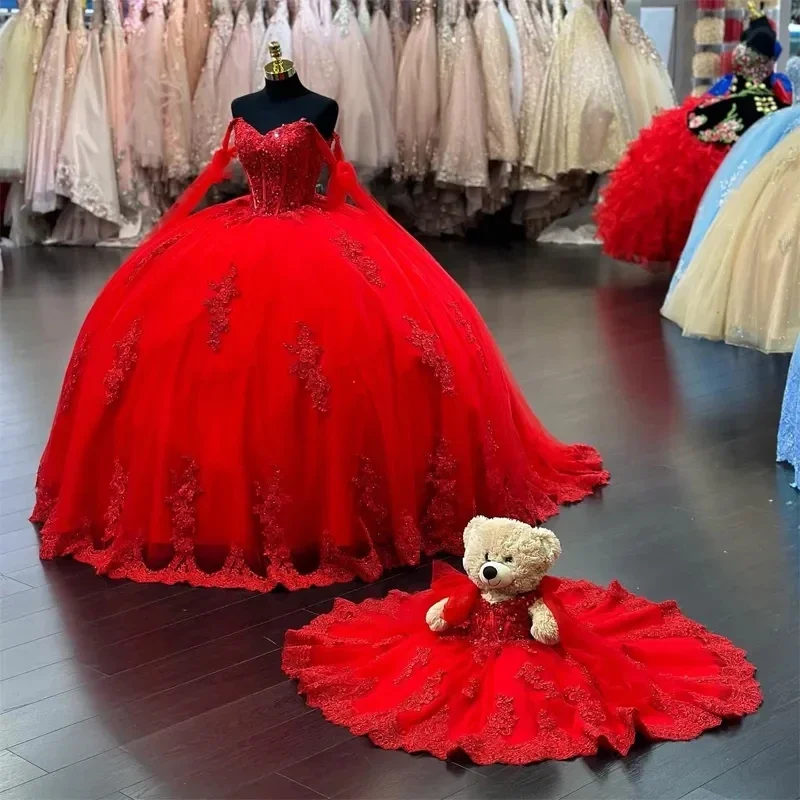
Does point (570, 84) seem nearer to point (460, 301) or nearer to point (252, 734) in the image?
point (460, 301)

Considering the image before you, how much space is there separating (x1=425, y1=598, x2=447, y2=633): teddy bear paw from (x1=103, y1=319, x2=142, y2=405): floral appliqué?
3.31 feet

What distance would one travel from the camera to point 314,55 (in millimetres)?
7762

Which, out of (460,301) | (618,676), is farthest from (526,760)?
(460,301)

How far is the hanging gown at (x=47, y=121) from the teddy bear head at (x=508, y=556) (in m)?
5.98

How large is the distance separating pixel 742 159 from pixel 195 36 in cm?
367

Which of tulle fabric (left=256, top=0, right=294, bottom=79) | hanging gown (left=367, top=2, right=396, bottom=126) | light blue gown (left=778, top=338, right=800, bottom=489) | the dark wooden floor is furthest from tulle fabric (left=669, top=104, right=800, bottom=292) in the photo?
tulle fabric (left=256, top=0, right=294, bottom=79)

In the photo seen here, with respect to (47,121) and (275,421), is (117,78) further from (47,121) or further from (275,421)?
(275,421)

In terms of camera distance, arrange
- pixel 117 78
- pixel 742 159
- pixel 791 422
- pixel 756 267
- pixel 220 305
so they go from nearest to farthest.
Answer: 1. pixel 220 305
2. pixel 791 422
3. pixel 756 267
4. pixel 742 159
5. pixel 117 78

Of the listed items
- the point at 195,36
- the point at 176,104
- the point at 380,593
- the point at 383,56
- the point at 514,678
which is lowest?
the point at 380,593

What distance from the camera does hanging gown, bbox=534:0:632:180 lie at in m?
7.77

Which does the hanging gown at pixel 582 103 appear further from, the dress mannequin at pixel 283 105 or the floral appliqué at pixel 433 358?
the floral appliqué at pixel 433 358

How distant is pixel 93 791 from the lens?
6.97 ft

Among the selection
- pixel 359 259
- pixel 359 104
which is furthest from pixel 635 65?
pixel 359 259

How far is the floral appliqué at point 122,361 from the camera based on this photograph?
10.0 feet
